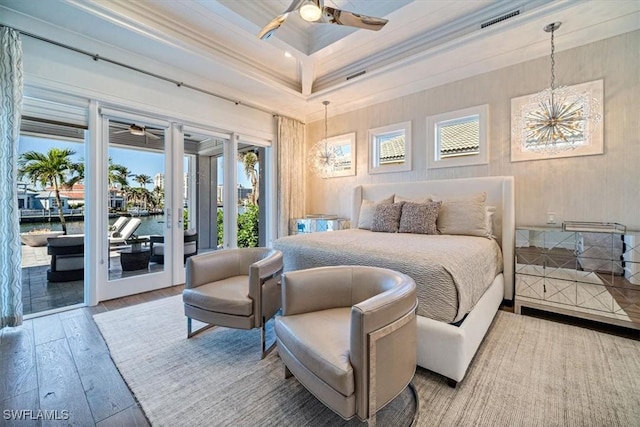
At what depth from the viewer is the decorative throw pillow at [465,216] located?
304cm

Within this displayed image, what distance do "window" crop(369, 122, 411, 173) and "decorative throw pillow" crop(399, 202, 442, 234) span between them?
117 cm

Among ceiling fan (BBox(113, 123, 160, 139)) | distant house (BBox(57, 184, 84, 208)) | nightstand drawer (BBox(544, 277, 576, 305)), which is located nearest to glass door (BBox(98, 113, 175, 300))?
ceiling fan (BBox(113, 123, 160, 139))

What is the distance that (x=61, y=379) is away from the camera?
1827mm

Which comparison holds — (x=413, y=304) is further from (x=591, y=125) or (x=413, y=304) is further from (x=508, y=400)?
(x=591, y=125)

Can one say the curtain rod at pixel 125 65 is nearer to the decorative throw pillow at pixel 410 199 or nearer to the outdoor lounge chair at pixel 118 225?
the outdoor lounge chair at pixel 118 225

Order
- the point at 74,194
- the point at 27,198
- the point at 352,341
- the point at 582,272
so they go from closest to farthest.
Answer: the point at 352,341 → the point at 582,272 → the point at 27,198 → the point at 74,194

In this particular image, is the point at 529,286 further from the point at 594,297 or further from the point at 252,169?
the point at 252,169

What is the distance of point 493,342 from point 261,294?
6.57 feet

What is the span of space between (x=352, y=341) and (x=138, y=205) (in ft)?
12.4

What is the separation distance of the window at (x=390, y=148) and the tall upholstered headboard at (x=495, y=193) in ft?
1.43

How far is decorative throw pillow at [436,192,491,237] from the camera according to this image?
304cm

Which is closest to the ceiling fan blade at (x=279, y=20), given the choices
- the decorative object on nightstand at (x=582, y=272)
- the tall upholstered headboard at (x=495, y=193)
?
the tall upholstered headboard at (x=495, y=193)

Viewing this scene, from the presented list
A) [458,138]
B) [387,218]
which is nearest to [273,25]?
[387,218]

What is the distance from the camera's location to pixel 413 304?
1.45m
